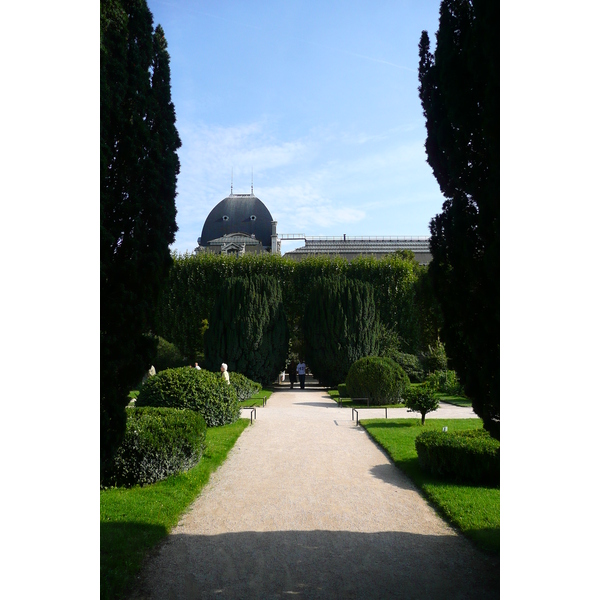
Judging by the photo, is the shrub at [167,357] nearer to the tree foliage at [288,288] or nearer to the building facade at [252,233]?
the tree foliage at [288,288]

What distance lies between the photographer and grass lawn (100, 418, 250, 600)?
4125 millimetres

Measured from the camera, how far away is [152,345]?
4.62 meters

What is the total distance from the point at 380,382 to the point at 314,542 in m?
12.4

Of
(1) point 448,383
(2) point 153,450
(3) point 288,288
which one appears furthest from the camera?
(3) point 288,288

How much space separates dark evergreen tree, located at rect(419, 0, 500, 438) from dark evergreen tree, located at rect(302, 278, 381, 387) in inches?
740

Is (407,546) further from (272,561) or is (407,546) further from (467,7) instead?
(467,7)

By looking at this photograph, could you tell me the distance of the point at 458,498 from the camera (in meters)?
6.37

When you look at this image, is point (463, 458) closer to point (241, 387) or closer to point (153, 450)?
point (153, 450)

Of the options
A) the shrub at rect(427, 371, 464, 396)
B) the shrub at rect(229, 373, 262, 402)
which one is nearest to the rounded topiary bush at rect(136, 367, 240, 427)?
the shrub at rect(229, 373, 262, 402)

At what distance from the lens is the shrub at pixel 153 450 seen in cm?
680

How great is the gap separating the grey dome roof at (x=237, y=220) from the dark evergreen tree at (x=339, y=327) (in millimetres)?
31396

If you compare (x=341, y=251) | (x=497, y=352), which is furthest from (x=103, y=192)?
(x=341, y=251)

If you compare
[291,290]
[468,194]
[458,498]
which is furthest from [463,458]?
[291,290]

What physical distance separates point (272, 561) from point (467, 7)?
5376 mm
